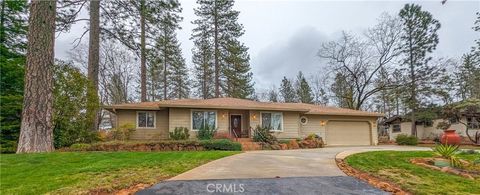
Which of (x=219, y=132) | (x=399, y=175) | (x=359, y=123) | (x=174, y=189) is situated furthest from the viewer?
(x=359, y=123)

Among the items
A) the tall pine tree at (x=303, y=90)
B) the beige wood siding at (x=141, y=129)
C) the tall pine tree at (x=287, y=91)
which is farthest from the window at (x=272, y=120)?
the tall pine tree at (x=287, y=91)

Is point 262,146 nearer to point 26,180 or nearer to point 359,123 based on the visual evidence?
point 359,123

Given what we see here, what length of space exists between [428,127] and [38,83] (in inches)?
1219

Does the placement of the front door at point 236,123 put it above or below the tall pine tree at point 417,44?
below

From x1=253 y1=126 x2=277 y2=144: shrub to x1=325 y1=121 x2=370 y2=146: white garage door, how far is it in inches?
206

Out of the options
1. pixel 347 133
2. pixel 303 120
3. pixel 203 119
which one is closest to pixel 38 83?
pixel 203 119

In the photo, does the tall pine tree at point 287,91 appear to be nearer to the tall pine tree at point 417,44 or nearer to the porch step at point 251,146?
the tall pine tree at point 417,44

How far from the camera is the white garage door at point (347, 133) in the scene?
1928 cm

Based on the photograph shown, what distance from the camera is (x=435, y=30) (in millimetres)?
24781

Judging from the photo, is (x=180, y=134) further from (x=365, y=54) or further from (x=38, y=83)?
(x=365, y=54)

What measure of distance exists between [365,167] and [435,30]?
76.8 ft

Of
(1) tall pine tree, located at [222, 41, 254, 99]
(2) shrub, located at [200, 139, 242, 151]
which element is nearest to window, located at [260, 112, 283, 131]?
(2) shrub, located at [200, 139, 242, 151]

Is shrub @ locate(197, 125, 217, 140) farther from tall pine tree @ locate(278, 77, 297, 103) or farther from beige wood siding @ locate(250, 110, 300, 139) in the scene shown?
tall pine tree @ locate(278, 77, 297, 103)

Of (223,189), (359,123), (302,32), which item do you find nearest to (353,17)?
(359,123)
